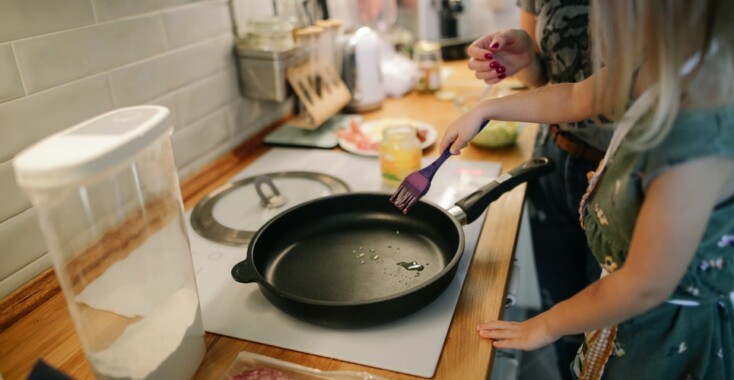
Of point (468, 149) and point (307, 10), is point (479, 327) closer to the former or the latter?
point (468, 149)

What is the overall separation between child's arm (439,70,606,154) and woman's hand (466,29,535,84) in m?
0.22

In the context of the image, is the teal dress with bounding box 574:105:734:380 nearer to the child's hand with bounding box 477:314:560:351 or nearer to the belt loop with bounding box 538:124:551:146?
the child's hand with bounding box 477:314:560:351

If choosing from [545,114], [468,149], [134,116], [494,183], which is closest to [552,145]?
[468,149]

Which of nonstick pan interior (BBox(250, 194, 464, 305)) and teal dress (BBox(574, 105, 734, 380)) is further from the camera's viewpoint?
nonstick pan interior (BBox(250, 194, 464, 305))

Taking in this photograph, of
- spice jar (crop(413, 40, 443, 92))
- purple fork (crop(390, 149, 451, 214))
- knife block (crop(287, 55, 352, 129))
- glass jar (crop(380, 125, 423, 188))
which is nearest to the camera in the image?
purple fork (crop(390, 149, 451, 214))

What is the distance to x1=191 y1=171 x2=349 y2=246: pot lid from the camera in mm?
1055

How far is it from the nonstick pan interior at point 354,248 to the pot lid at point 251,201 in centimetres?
9

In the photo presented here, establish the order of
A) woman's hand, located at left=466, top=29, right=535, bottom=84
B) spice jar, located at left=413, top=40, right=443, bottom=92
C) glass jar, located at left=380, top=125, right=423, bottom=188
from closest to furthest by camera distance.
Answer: woman's hand, located at left=466, top=29, right=535, bottom=84
glass jar, located at left=380, top=125, right=423, bottom=188
spice jar, located at left=413, top=40, right=443, bottom=92

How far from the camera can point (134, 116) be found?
640mm

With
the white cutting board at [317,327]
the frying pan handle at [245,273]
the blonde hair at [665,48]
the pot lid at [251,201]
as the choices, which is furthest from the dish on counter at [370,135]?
the blonde hair at [665,48]

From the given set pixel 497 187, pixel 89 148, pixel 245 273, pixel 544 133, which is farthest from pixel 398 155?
pixel 89 148

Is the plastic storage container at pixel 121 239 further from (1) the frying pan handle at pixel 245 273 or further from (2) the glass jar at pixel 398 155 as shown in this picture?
(2) the glass jar at pixel 398 155

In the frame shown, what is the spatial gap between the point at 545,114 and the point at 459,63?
1358 mm

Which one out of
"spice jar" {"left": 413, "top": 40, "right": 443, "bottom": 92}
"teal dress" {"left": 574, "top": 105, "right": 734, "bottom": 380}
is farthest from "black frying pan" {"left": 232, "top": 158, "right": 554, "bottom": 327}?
"spice jar" {"left": 413, "top": 40, "right": 443, "bottom": 92}
